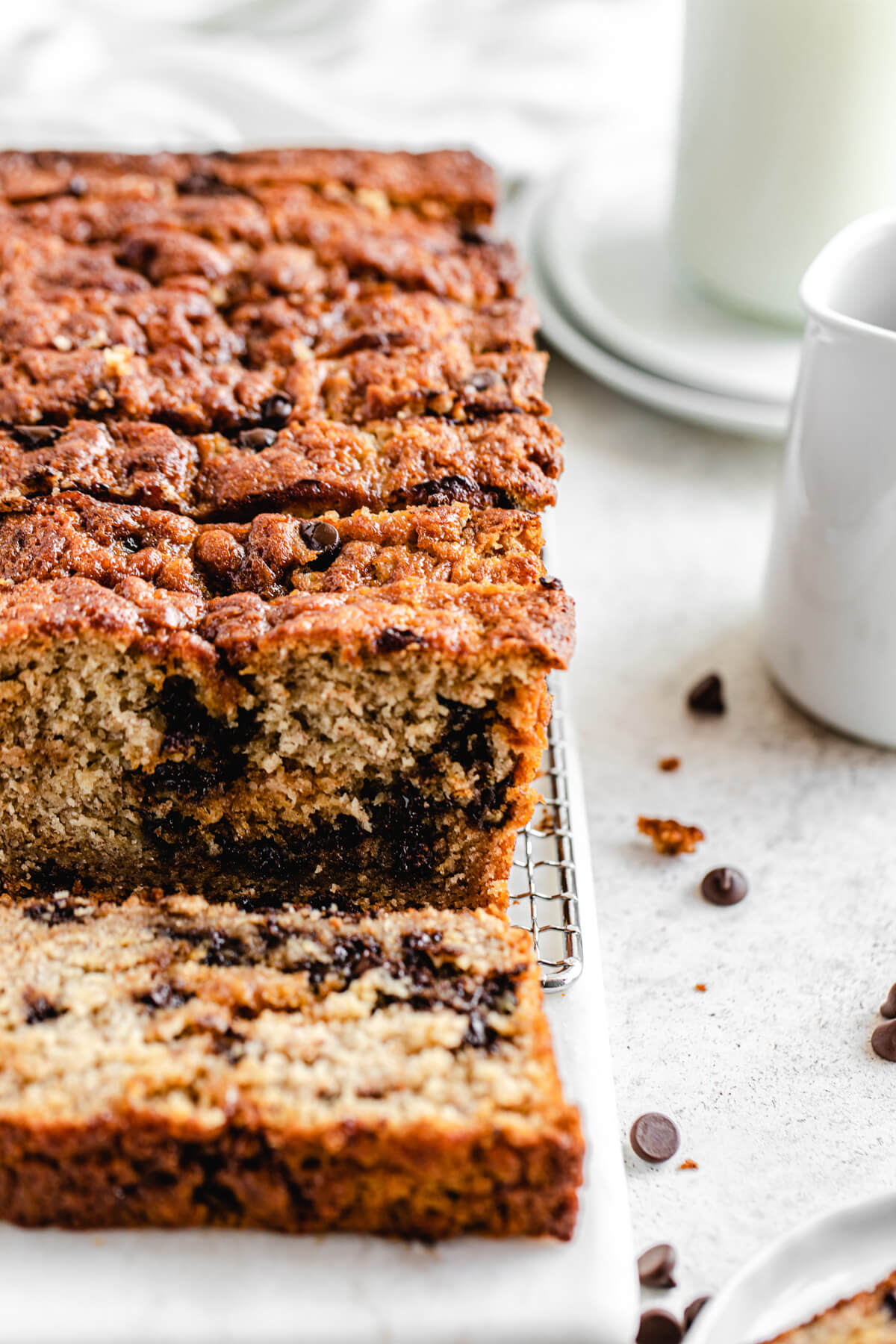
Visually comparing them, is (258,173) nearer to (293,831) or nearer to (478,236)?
(478,236)

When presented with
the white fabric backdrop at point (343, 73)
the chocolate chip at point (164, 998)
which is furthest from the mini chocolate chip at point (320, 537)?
the white fabric backdrop at point (343, 73)

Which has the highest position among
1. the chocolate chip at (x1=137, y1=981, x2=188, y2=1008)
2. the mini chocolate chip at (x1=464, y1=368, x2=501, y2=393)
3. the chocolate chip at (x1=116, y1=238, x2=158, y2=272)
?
the chocolate chip at (x1=116, y1=238, x2=158, y2=272)

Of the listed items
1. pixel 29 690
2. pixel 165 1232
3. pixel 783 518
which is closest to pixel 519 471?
pixel 783 518

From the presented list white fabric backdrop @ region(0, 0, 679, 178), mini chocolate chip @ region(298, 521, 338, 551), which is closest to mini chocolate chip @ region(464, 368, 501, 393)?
mini chocolate chip @ region(298, 521, 338, 551)

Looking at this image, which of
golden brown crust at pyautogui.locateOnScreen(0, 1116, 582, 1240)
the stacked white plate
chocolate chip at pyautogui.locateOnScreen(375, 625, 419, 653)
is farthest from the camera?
the stacked white plate

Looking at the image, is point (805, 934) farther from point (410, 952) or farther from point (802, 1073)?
point (410, 952)

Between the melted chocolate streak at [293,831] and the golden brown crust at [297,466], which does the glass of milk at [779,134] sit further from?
the melted chocolate streak at [293,831]

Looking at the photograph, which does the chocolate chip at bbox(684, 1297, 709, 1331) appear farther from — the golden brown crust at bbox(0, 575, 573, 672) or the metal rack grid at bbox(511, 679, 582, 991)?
the golden brown crust at bbox(0, 575, 573, 672)
